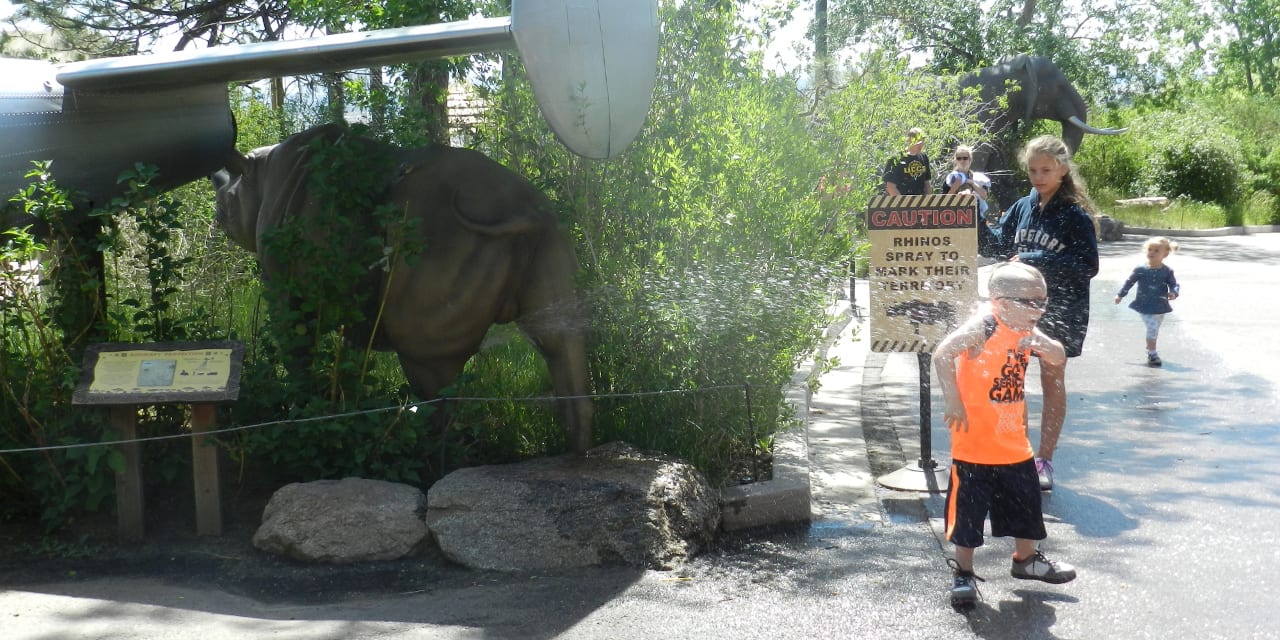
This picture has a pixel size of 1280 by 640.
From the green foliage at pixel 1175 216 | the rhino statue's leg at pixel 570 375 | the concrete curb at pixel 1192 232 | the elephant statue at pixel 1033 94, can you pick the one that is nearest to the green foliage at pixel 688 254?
the rhino statue's leg at pixel 570 375

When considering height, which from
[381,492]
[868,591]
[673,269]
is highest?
[673,269]

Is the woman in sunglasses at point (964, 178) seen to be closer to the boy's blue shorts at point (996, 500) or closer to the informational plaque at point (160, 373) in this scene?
the boy's blue shorts at point (996, 500)

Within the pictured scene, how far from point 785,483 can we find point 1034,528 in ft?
4.90

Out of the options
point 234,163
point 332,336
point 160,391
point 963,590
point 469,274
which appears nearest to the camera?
point 963,590

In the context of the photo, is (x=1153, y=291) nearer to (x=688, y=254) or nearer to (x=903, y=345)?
(x=903, y=345)

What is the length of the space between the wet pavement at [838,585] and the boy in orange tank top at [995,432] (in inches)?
7.7

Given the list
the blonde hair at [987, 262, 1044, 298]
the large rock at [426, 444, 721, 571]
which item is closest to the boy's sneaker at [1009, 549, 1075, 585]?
the blonde hair at [987, 262, 1044, 298]

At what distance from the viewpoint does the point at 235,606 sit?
4.92m

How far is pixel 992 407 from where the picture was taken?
16.1ft

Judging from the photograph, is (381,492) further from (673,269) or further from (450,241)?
(673,269)

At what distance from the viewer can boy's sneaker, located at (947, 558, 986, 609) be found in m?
4.80

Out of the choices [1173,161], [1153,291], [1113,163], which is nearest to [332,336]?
[1153,291]

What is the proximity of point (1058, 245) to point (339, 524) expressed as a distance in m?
3.84

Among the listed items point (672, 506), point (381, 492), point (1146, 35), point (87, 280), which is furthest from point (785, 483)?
point (1146, 35)
